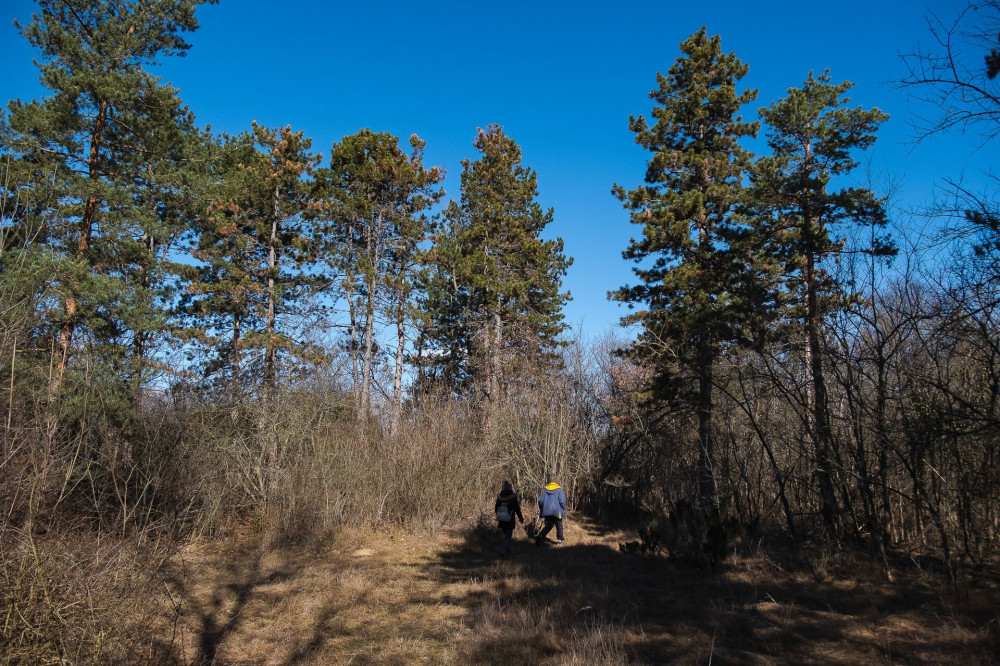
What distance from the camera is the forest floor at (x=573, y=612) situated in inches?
248

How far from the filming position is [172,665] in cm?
609

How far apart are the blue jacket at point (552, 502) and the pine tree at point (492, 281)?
9194 millimetres

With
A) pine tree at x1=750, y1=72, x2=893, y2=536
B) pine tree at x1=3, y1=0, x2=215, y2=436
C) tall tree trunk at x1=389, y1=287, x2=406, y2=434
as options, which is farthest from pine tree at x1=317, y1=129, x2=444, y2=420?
pine tree at x1=750, y1=72, x2=893, y2=536

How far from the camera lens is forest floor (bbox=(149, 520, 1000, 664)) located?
629 cm

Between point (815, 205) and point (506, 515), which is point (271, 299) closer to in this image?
point (506, 515)

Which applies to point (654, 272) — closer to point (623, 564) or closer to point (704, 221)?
point (704, 221)

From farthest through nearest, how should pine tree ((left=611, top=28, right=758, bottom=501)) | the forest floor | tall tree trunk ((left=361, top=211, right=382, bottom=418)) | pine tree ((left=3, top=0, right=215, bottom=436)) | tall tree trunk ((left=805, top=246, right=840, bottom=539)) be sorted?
tall tree trunk ((left=361, top=211, right=382, bottom=418)), pine tree ((left=611, top=28, right=758, bottom=501)), pine tree ((left=3, top=0, right=215, bottom=436)), tall tree trunk ((left=805, top=246, right=840, bottom=539)), the forest floor

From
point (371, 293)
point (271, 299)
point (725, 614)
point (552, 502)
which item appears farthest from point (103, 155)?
point (725, 614)

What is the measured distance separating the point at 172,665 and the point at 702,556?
8386 mm

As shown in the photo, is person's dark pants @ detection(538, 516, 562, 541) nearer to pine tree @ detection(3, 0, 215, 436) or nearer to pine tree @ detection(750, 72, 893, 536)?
pine tree @ detection(750, 72, 893, 536)

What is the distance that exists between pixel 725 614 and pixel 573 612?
2.07 m

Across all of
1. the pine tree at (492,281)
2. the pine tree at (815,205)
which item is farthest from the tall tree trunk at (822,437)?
the pine tree at (492,281)

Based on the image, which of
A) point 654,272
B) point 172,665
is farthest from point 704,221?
point 172,665

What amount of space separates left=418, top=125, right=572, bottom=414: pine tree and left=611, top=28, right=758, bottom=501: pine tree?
6790 mm
